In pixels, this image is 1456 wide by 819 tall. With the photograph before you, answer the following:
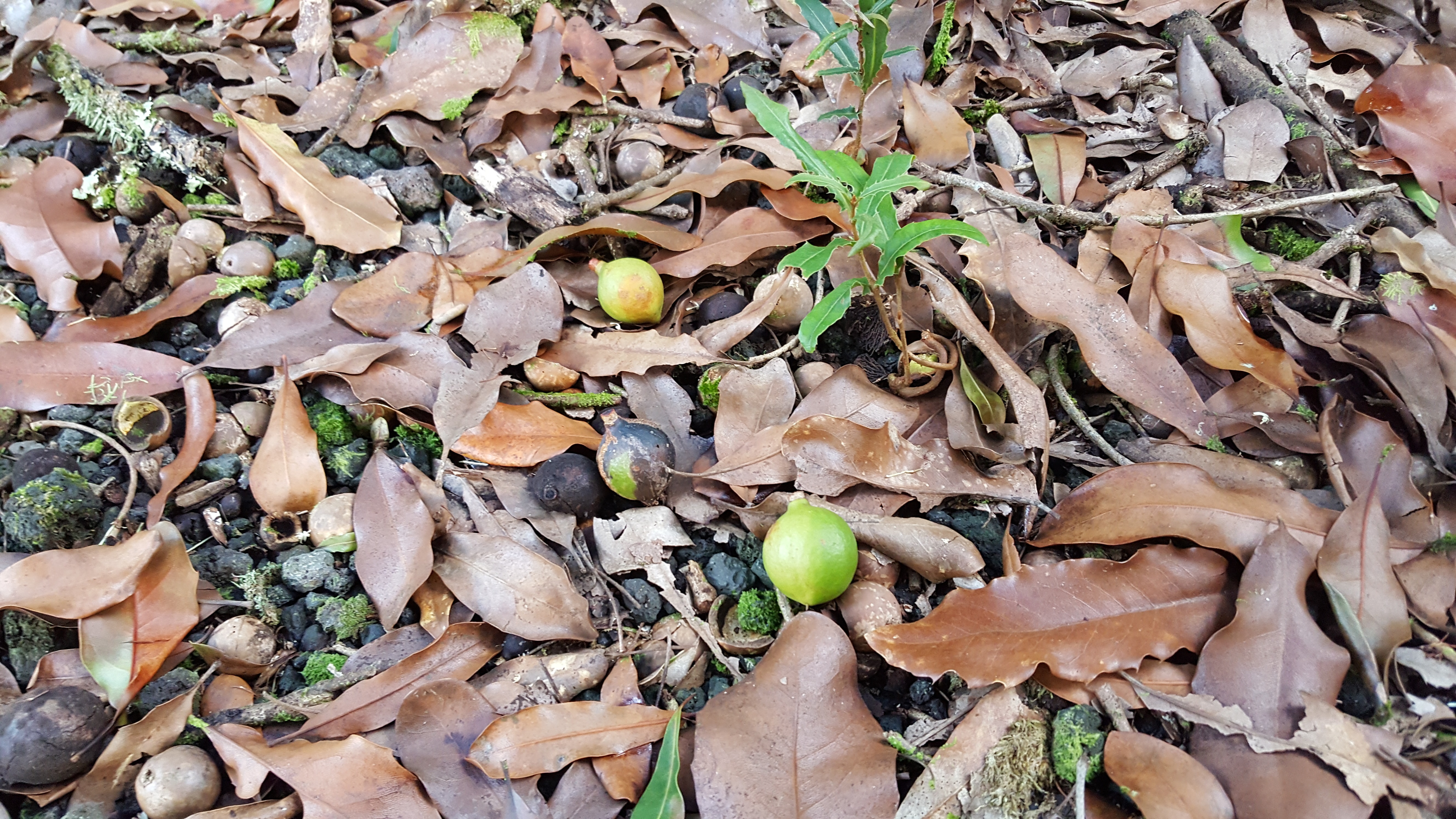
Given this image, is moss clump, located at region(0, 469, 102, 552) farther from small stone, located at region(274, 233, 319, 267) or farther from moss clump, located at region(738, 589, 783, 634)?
moss clump, located at region(738, 589, 783, 634)

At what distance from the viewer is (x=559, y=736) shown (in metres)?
1.67

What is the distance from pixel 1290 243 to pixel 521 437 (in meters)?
2.27

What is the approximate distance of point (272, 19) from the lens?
10.8 ft

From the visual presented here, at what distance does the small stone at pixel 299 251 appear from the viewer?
2.65 meters

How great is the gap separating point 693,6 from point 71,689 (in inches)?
114

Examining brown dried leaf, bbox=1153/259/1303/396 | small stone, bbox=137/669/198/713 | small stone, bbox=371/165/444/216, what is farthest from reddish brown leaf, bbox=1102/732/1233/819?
small stone, bbox=371/165/444/216

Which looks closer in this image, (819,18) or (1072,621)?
(1072,621)

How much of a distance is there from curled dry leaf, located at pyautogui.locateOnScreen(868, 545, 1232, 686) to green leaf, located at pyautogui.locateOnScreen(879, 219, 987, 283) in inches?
28.7

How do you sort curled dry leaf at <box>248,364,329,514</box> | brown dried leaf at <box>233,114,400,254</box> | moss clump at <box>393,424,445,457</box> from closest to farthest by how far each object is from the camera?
curled dry leaf at <box>248,364,329,514</box>
moss clump at <box>393,424,445,457</box>
brown dried leaf at <box>233,114,400,254</box>

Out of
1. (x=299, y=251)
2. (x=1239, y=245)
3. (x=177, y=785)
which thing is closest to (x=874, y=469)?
(x=1239, y=245)

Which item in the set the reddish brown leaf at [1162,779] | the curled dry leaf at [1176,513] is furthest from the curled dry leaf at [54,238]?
the reddish brown leaf at [1162,779]

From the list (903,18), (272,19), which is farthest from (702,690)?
(272,19)

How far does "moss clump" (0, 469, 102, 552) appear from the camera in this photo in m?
1.96

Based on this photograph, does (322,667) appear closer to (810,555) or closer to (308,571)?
(308,571)
